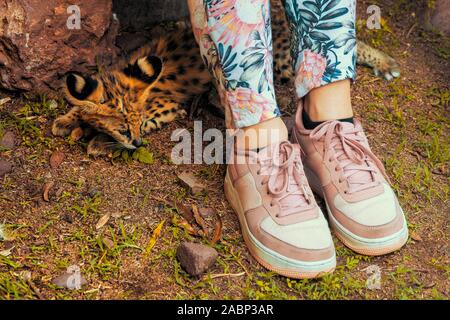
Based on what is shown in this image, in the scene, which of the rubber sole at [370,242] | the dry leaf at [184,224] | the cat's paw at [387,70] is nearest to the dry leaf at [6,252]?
the dry leaf at [184,224]

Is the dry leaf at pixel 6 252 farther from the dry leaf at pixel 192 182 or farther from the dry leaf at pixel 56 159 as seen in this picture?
the dry leaf at pixel 192 182

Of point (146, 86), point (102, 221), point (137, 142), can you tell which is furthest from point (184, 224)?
point (146, 86)

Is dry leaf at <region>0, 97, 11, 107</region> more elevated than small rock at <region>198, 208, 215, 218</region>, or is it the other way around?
dry leaf at <region>0, 97, 11, 107</region>

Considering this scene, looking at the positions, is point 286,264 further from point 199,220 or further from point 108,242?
point 108,242

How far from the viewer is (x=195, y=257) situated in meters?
2.89

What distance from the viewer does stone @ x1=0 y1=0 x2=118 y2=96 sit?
3668 millimetres

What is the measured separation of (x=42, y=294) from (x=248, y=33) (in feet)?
4.71

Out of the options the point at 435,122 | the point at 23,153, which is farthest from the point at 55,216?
the point at 435,122

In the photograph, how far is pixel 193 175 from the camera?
11.5 ft

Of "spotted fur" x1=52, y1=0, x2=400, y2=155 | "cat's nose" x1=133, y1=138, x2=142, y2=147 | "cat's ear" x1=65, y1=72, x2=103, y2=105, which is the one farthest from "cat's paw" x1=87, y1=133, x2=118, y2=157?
"cat's ear" x1=65, y1=72, x2=103, y2=105

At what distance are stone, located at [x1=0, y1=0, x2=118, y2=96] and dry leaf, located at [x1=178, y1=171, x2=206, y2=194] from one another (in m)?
1.01

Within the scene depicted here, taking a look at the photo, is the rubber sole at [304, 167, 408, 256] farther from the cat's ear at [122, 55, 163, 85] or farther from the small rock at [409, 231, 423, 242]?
the cat's ear at [122, 55, 163, 85]

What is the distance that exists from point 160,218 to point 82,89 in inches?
35.2

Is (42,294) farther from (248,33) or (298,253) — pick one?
(248,33)
